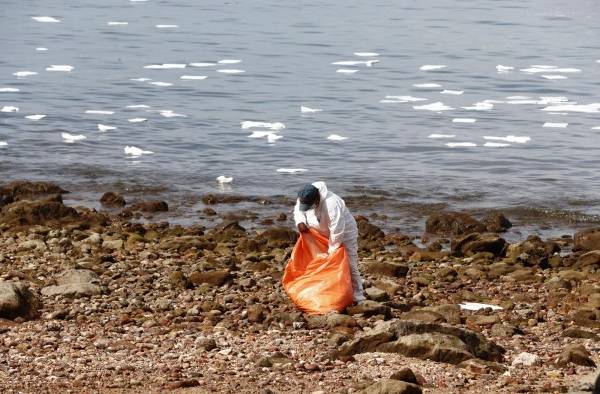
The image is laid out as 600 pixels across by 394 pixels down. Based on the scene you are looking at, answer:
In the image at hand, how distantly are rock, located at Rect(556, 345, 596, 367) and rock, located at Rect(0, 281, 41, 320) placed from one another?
489cm

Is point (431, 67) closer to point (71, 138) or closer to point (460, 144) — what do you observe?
point (460, 144)

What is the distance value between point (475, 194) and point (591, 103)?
32.3ft

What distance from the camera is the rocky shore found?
10938 millimetres

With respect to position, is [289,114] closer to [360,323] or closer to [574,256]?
[574,256]

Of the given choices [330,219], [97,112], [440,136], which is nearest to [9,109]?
[97,112]

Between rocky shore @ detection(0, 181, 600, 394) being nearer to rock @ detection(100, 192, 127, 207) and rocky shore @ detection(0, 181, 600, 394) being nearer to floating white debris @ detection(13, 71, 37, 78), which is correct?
rock @ detection(100, 192, 127, 207)

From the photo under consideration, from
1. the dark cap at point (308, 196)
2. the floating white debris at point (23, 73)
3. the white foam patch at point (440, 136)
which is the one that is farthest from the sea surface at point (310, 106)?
the dark cap at point (308, 196)

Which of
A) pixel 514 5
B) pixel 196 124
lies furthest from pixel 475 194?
pixel 514 5

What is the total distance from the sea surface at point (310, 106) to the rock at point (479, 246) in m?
3.05

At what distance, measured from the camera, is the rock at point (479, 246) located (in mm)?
16781

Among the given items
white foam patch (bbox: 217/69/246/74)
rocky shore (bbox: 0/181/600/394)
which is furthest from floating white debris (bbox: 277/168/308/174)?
white foam patch (bbox: 217/69/246/74)

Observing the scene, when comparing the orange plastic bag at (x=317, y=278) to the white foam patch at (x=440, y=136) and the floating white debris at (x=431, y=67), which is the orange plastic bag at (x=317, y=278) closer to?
the white foam patch at (x=440, y=136)

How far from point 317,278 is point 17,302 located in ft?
9.62

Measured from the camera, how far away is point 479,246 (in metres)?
16.8
